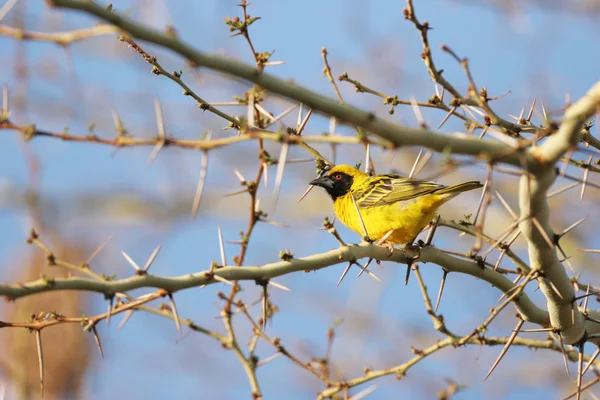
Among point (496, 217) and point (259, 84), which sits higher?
point (496, 217)

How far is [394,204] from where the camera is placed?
584 centimetres

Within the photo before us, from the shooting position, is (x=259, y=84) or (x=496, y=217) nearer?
(x=259, y=84)

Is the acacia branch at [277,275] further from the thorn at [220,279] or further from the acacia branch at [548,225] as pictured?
the acacia branch at [548,225]

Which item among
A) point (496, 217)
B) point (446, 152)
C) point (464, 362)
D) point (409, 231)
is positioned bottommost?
point (446, 152)

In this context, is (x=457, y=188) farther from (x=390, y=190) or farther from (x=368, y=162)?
(x=368, y=162)

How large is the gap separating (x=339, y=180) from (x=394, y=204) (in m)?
1.29

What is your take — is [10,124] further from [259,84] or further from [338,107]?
[338,107]

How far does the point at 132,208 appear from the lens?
63.9 feet

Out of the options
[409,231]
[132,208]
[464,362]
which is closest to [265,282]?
[409,231]

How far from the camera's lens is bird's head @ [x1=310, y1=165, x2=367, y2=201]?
6.95 metres

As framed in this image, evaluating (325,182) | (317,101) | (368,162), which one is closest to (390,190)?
(325,182)

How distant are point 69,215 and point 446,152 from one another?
1806 centimetres

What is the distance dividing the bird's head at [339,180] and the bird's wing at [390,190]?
1.24ft

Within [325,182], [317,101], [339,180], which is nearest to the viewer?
[317,101]
